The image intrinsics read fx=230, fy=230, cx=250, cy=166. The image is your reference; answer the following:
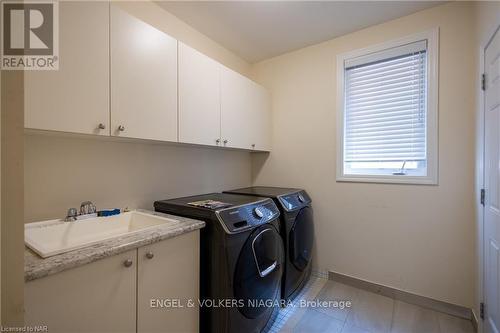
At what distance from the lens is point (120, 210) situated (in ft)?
5.12

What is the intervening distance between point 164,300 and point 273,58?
8.33ft

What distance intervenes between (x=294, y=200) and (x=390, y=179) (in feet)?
2.78

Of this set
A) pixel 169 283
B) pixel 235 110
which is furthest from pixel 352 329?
pixel 235 110

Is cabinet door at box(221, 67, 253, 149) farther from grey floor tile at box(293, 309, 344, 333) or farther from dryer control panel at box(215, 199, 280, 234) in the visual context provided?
grey floor tile at box(293, 309, 344, 333)

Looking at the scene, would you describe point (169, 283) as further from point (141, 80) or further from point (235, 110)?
point (235, 110)

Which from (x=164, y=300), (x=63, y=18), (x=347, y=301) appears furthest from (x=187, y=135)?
(x=347, y=301)

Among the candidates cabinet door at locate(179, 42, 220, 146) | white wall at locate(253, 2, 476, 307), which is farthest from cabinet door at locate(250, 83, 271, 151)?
cabinet door at locate(179, 42, 220, 146)

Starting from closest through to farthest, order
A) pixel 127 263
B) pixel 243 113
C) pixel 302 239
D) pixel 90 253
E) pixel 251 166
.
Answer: pixel 90 253 < pixel 127 263 < pixel 302 239 < pixel 243 113 < pixel 251 166

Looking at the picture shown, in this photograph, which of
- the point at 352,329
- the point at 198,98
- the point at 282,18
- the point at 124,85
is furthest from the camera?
the point at 282,18

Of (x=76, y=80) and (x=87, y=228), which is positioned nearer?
(x=76, y=80)

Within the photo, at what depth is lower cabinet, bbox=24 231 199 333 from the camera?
2.62 feet

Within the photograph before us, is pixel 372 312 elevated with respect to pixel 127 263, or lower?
lower

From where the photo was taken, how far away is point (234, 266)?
4.30ft

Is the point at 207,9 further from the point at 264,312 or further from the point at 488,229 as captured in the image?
the point at 488,229
